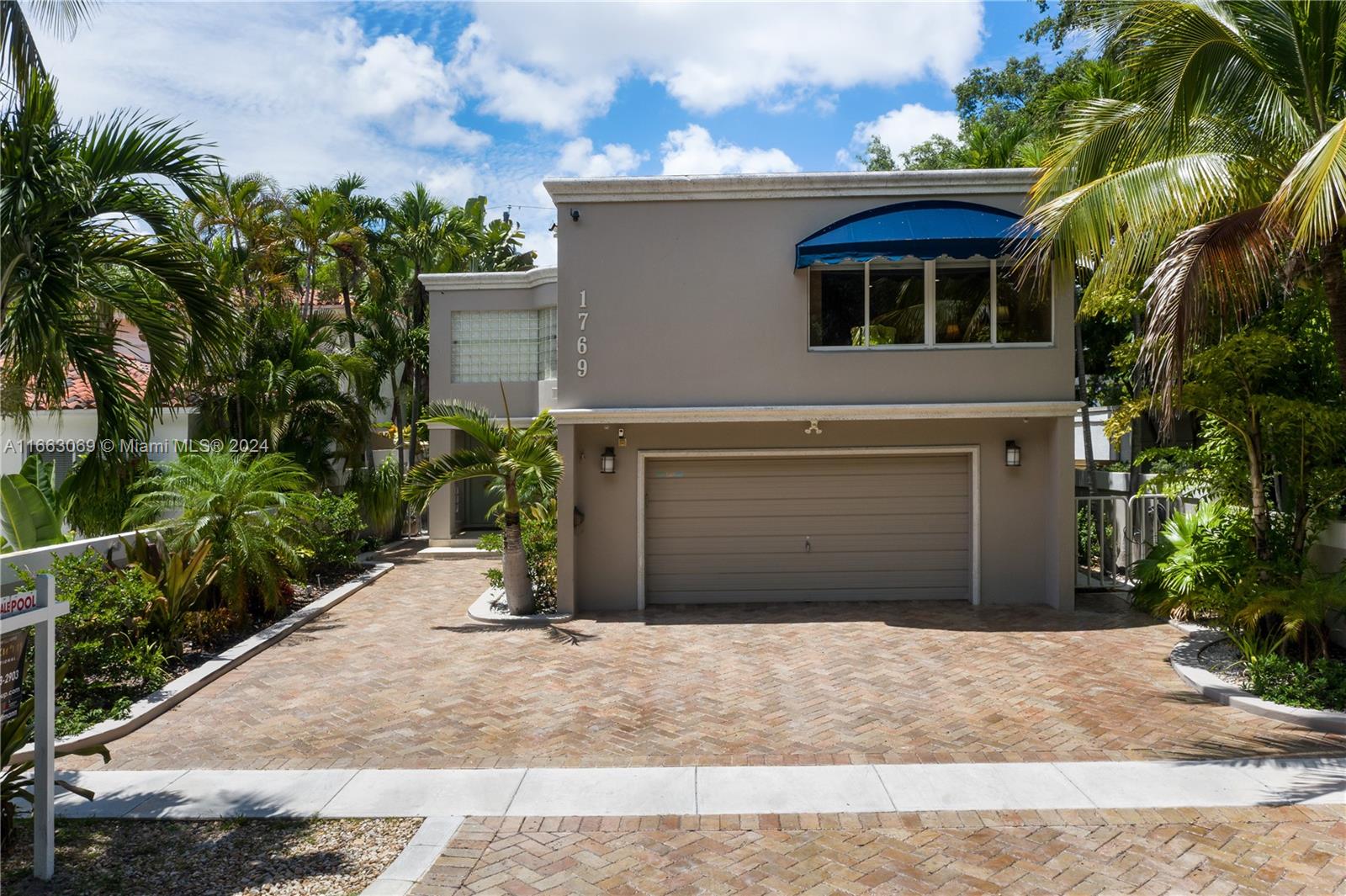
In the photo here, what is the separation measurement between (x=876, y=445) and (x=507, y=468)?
17.7 ft

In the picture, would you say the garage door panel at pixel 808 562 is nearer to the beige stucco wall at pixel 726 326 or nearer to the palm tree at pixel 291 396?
the beige stucco wall at pixel 726 326

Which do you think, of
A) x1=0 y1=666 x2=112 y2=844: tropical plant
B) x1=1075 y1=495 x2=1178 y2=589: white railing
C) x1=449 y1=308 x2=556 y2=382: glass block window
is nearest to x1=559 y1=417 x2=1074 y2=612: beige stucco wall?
x1=1075 y1=495 x2=1178 y2=589: white railing

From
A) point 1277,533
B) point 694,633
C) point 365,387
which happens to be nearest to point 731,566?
point 694,633

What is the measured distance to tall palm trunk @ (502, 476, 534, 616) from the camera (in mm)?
12359

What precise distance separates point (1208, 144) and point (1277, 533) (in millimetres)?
4287

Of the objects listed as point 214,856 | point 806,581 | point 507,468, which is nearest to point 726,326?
point 507,468

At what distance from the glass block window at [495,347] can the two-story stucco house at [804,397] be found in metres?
7.16

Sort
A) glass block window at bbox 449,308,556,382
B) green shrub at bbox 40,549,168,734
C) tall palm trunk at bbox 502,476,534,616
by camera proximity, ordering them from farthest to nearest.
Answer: glass block window at bbox 449,308,556,382 → tall palm trunk at bbox 502,476,534,616 → green shrub at bbox 40,549,168,734

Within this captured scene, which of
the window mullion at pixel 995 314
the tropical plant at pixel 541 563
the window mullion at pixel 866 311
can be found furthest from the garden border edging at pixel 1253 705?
the tropical plant at pixel 541 563

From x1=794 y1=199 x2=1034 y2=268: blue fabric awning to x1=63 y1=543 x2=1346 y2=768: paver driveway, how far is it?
497cm

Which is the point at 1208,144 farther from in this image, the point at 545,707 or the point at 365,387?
the point at 365,387

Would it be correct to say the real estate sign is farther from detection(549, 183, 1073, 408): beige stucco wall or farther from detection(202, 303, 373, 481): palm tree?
detection(202, 303, 373, 481): palm tree

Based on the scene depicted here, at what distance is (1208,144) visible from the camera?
9484mm

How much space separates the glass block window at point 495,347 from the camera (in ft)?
64.6
